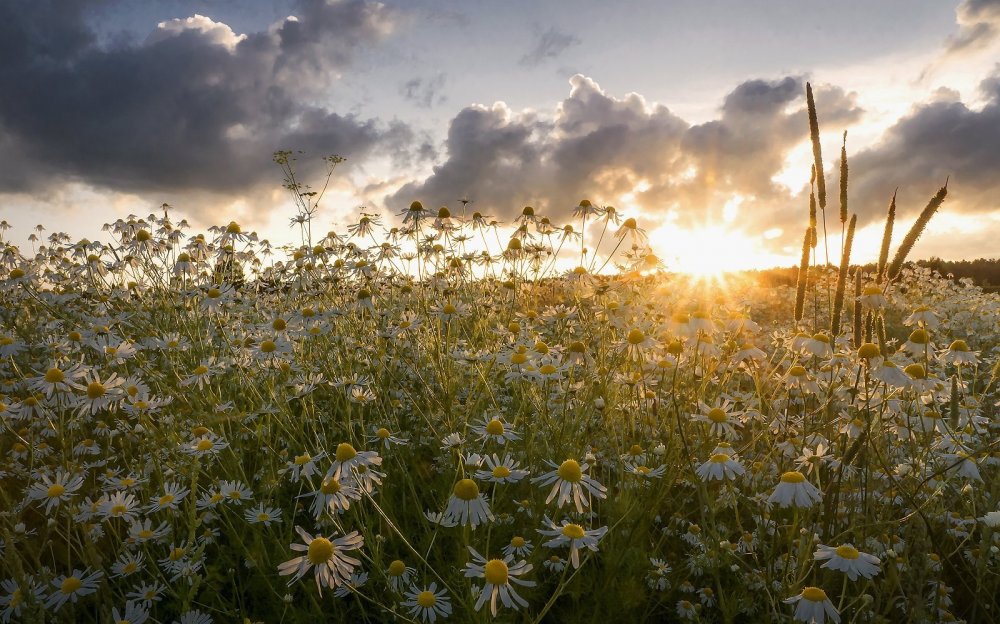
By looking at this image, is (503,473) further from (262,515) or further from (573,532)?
(262,515)

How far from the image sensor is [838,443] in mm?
3895

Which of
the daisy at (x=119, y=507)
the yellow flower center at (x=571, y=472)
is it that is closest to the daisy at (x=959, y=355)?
the yellow flower center at (x=571, y=472)

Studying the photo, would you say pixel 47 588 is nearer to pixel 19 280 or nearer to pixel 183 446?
pixel 183 446

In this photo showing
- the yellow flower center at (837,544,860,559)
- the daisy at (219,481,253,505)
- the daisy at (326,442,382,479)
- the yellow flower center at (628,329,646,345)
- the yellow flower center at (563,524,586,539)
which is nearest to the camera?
the yellow flower center at (563,524,586,539)

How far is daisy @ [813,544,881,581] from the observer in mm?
2348

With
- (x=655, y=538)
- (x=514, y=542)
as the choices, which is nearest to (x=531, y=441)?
(x=514, y=542)

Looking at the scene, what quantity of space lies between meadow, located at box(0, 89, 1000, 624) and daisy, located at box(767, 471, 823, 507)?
1 centimetres

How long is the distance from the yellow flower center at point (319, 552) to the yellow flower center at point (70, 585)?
173cm

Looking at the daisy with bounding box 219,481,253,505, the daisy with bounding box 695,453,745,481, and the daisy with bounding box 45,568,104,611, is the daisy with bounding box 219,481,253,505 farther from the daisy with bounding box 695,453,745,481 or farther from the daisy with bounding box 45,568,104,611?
the daisy with bounding box 695,453,745,481

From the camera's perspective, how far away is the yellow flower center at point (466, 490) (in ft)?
8.00

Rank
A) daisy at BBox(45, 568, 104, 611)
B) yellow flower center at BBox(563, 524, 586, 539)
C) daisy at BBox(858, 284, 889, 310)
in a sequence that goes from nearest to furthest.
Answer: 1. yellow flower center at BBox(563, 524, 586, 539)
2. daisy at BBox(45, 568, 104, 611)
3. daisy at BBox(858, 284, 889, 310)

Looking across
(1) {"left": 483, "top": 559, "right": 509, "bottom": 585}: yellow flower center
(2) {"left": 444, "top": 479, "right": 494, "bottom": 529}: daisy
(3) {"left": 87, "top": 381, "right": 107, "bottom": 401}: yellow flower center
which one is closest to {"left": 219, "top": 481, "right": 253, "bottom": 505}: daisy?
(3) {"left": 87, "top": 381, "right": 107, "bottom": 401}: yellow flower center

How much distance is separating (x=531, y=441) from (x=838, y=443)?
2093 millimetres

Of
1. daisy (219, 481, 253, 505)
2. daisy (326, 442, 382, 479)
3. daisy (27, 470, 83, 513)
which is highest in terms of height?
daisy (326, 442, 382, 479)
